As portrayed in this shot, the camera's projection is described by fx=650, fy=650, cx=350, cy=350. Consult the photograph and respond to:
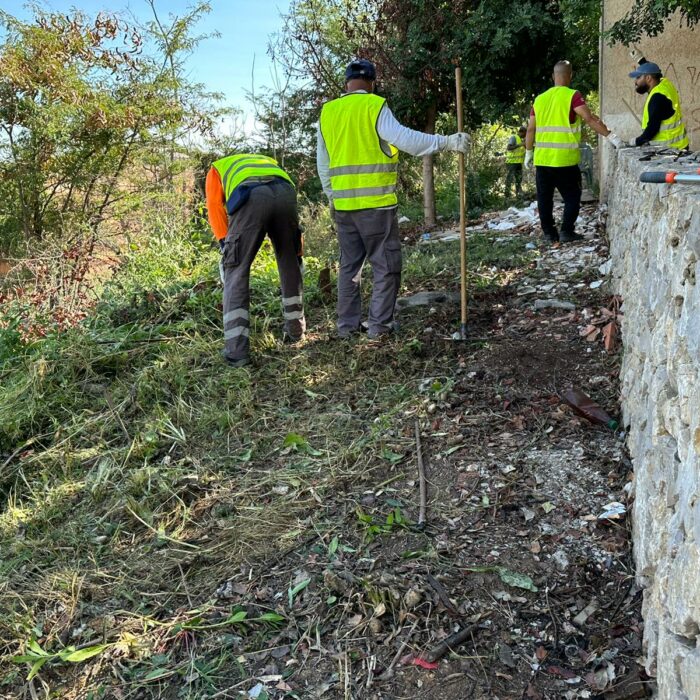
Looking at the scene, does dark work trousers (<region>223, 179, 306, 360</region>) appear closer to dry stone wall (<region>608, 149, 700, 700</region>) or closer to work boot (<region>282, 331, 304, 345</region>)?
work boot (<region>282, 331, 304, 345</region>)

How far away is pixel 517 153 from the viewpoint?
38.8ft

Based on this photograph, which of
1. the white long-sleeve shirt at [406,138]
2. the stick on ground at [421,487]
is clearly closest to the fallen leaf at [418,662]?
the stick on ground at [421,487]

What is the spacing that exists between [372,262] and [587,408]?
6.86 feet

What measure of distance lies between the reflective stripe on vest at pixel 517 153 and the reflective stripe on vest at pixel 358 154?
7.69 m

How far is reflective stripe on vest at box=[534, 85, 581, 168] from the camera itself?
21.6 ft

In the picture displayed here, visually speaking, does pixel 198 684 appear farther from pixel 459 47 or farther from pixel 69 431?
pixel 459 47

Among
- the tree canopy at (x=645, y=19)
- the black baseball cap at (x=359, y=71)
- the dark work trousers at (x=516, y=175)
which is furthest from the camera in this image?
the dark work trousers at (x=516, y=175)

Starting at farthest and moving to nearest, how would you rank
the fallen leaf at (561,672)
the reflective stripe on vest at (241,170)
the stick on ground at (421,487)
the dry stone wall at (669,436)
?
the reflective stripe on vest at (241,170) < the stick on ground at (421,487) < the fallen leaf at (561,672) < the dry stone wall at (669,436)

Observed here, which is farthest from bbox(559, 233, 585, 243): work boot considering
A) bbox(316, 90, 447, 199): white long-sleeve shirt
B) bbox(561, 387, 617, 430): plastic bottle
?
bbox(561, 387, 617, 430): plastic bottle

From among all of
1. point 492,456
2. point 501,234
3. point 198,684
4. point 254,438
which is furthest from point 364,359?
point 501,234

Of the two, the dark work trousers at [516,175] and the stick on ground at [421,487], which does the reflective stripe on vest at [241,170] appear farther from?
the dark work trousers at [516,175]

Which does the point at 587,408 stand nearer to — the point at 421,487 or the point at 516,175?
the point at 421,487

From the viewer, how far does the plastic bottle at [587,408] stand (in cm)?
350

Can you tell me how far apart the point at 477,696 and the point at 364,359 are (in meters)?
2.81
